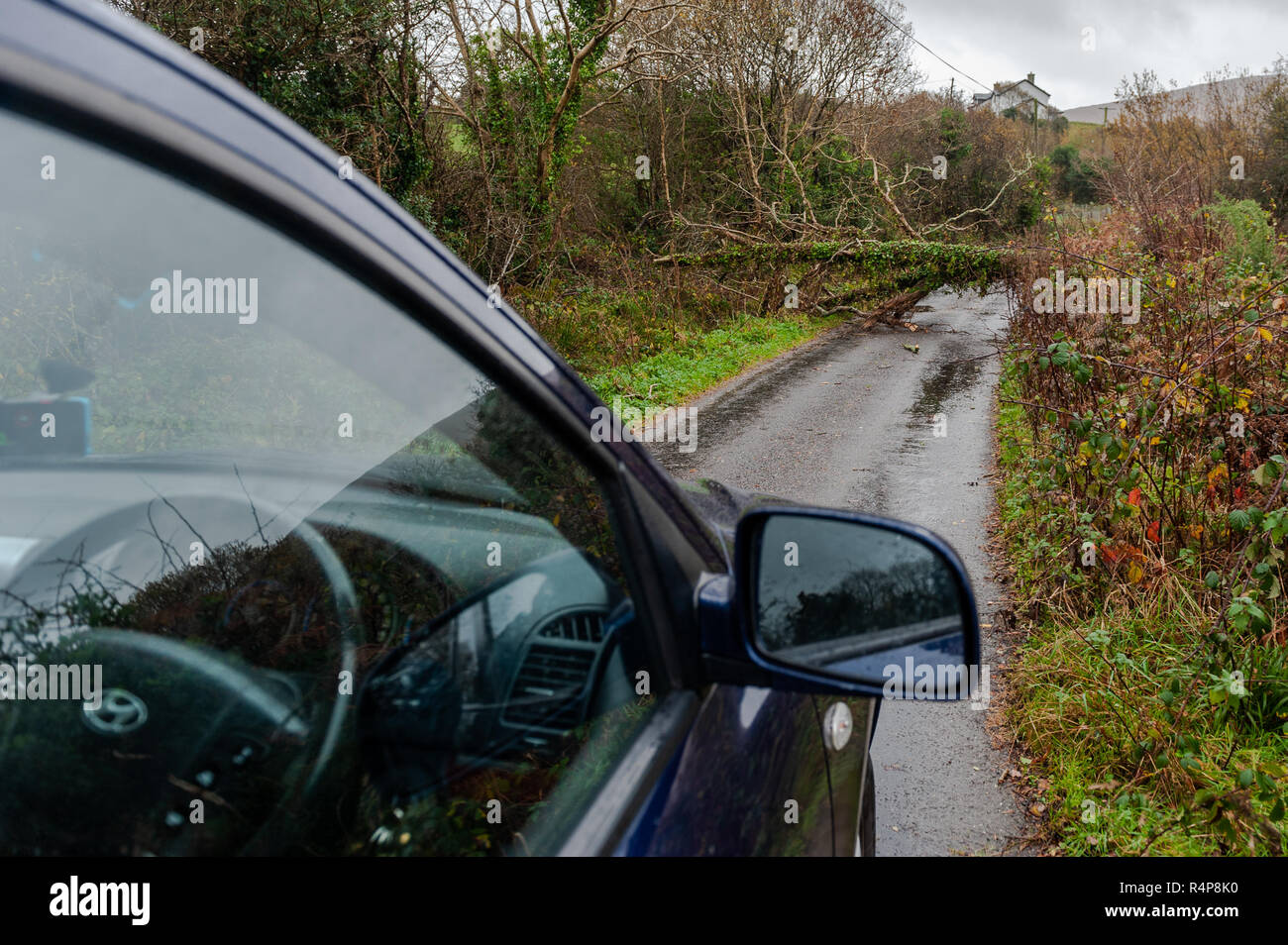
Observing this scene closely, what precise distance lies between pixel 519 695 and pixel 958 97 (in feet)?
125

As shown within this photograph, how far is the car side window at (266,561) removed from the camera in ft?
2.95

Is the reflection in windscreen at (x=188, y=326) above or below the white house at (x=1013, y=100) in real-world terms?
below

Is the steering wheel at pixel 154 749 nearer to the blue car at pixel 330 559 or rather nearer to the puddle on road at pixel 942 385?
the blue car at pixel 330 559

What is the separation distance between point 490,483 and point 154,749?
59 cm

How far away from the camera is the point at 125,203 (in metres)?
0.86

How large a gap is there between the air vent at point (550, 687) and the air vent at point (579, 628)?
15 millimetres

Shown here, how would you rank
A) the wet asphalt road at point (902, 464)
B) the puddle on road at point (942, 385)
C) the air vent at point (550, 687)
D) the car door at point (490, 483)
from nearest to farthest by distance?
the car door at point (490, 483)
the air vent at point (550, 687)
the wet asphalt road at point (902, 464)
the puddle on road at point (942, 385)

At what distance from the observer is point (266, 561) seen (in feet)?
3.89

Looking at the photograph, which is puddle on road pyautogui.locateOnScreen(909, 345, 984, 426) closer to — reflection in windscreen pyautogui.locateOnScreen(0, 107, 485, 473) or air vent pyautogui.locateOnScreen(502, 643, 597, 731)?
air vent pyautogui.locateOnScreen(502, 643, 597, 731)

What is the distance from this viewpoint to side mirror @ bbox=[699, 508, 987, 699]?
1212 millimetres

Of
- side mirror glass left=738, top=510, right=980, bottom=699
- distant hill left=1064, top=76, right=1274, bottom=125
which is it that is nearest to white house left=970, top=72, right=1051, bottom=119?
distant hill left=1064, top=76, right=1274, bottom=125

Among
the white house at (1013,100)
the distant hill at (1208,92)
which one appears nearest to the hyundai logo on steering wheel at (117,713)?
the distant hill at (1208,92)
